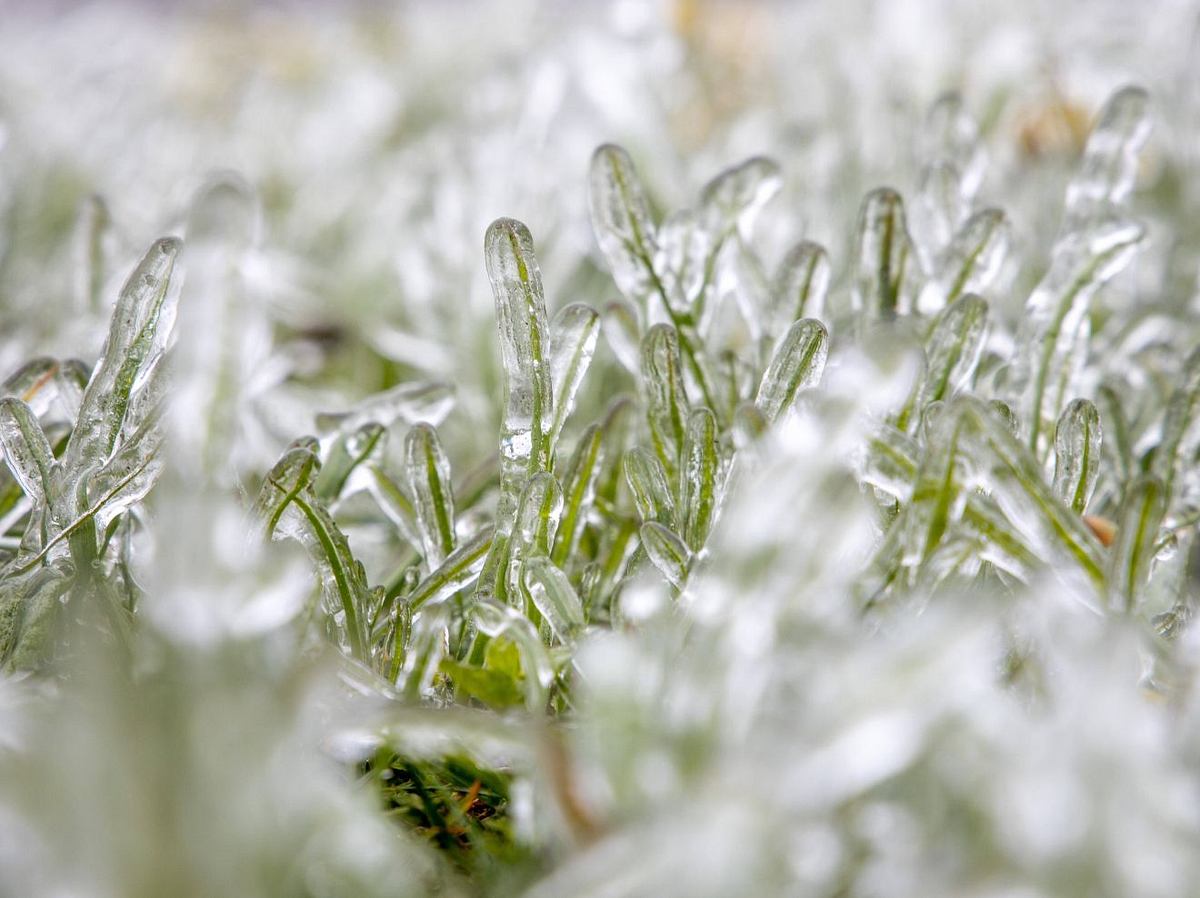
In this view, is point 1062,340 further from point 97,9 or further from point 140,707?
point 97,9

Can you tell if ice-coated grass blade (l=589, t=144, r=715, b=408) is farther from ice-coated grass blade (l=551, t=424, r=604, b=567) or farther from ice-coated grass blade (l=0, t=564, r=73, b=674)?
ice-coated grass blade (l=0, t=564, r=73, b=674)

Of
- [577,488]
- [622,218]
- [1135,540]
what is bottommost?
[1135,540]

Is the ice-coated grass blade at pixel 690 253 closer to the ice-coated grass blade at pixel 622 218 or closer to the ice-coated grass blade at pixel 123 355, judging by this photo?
the ice-coated grass blade at pixel 622 218

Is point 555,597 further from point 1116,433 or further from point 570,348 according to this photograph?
point 1116,433

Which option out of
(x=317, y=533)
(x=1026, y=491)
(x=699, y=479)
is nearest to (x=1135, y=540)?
(x=1026, y=491)

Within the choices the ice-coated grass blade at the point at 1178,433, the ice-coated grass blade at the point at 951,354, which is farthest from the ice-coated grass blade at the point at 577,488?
the ice-coated grass blade at the point at 1178,433

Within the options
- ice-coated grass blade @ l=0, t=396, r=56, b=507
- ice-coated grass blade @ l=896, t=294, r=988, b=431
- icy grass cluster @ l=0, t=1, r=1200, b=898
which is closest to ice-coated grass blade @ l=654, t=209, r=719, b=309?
icy grass cluster @ l=0, t=1, r=1200, b=898
